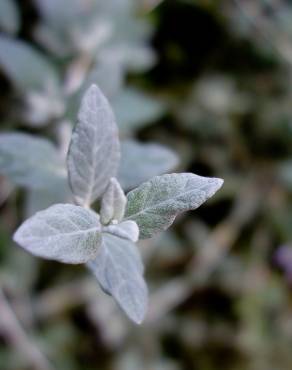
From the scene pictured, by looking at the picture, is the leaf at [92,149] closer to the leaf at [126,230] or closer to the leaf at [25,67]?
the leaf at [126,230]

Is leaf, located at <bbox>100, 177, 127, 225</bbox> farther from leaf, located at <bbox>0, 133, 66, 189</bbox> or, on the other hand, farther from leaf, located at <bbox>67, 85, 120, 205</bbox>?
leaf, located at <bbox>0, 133, 66, 189</bbox>

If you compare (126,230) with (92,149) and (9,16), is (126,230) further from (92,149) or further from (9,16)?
(9,16)

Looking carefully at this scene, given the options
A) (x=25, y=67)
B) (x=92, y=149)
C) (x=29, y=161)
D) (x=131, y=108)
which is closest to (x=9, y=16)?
(x=25, y=67)

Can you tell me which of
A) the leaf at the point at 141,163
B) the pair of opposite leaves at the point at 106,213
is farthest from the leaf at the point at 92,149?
the leaf at the point at 141,163

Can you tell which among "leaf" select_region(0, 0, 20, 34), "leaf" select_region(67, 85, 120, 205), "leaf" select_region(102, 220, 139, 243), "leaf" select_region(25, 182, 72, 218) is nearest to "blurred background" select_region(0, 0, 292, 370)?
"leaf" select_region(0, 0, 20, 34)

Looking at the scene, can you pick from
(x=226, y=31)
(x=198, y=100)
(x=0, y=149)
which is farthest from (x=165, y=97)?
(x=0, y=149)

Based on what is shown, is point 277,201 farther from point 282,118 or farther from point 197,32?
point 197,32
